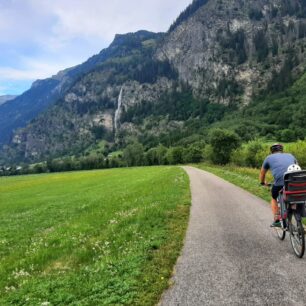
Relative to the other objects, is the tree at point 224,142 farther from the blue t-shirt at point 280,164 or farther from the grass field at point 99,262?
the blue t-shirt at point 280,164

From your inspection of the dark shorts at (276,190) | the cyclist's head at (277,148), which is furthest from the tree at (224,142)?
the dark shorts at (276,190)

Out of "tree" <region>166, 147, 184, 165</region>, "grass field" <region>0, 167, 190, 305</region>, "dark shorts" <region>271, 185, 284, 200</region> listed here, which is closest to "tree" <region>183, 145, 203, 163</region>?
"tree" <region>166, 147, 184, 165</region>

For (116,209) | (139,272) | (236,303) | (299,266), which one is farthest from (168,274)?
(116,209)

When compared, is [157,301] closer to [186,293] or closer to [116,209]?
[186,293]

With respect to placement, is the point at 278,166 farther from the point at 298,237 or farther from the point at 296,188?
the point at 298,237

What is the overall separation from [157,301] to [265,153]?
234 feet

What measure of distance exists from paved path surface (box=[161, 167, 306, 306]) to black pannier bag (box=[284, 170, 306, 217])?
1.72 metres

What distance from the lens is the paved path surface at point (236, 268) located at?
25.4ft

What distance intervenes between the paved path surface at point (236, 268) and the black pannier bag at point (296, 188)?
1719 mm

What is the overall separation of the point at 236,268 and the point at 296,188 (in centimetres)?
337

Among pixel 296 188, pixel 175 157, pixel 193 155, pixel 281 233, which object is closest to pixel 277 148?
pixel 296 188

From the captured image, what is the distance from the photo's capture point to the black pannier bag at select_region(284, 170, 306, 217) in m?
10.9

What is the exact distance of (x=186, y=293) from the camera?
808cm

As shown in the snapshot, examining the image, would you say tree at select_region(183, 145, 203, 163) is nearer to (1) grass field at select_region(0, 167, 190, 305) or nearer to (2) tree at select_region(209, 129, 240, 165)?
(2) tree at select_region(209, 129, 240, 165)
